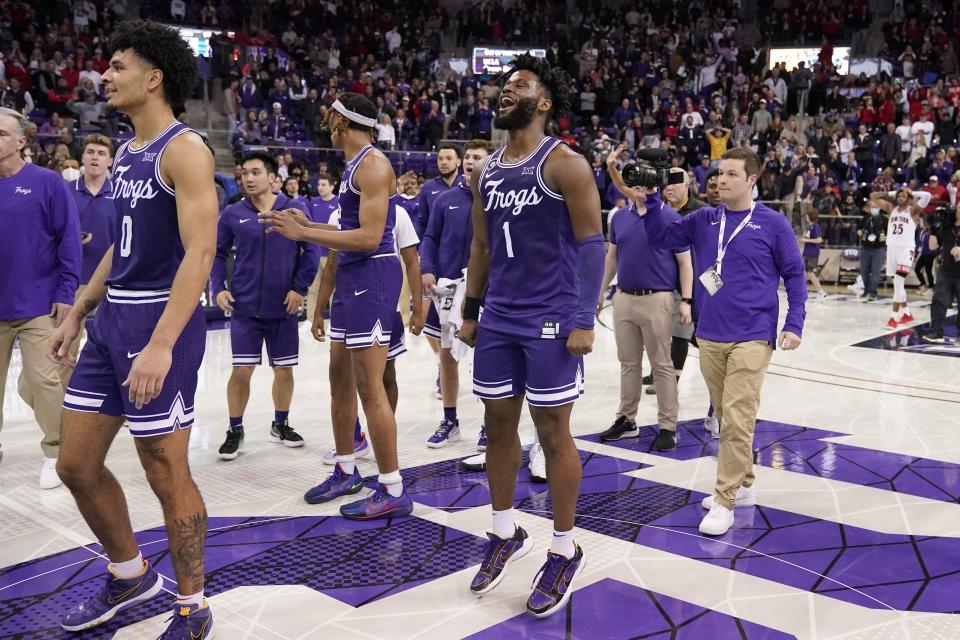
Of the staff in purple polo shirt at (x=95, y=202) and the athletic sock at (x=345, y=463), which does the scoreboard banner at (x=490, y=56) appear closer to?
the staff in purple polo shirt at (x=95, y=202)

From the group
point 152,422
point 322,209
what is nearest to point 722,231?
point 152,422

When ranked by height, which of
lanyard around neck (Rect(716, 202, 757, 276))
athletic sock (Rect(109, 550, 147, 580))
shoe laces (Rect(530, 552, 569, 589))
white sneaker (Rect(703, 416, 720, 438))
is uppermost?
lanyard around neck (Rect(716, 202, 757, 276))

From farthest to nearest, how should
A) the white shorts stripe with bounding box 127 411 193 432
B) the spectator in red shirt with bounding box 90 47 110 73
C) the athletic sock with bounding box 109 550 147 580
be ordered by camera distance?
the spectator in red shirt with bounding box 90 47 110 73 < the athletic sock with bounding box 109 550 147 580 < the white shorts stripe with bounding box 127 411 193 432

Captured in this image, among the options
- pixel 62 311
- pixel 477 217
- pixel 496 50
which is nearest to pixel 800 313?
pixel 477 217

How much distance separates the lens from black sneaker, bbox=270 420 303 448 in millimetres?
5566

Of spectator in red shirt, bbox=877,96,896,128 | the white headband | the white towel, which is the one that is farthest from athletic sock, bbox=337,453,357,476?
spectator in red shirt, bbox=877,96,896,128

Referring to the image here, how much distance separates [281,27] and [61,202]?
63.8 feet

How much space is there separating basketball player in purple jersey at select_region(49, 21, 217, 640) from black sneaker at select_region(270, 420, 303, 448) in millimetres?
2616

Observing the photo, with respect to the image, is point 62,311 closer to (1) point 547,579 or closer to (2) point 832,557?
(1) point 547,579

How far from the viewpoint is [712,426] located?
596 cm

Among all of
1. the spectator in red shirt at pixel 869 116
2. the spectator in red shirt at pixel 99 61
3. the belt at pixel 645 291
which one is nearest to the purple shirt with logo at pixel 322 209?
the belt at pixel 645 291

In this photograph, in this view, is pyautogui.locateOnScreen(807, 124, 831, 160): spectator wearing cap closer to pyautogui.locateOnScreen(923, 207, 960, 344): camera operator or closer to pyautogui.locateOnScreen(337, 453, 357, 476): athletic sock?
pyautogui.locateOnScreen(923, 207, 960, 344): camera operator

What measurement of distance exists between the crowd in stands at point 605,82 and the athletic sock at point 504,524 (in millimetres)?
9480

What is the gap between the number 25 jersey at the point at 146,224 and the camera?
9.20 feet
